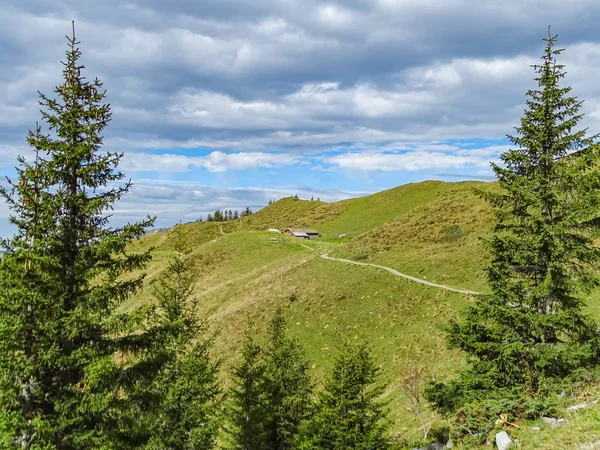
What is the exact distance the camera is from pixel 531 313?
1491cm

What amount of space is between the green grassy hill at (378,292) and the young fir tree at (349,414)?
63.6 inches

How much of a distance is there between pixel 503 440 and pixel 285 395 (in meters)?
15.3

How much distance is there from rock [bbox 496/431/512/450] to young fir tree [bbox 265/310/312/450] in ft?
46.9

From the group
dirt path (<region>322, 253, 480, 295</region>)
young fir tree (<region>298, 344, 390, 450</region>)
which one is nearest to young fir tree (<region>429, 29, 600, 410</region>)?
young fir tree (<region>298, 344, 390, 450</region>)

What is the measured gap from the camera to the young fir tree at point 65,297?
1098cm

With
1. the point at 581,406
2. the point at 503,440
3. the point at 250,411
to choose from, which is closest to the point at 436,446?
the point at 503,440

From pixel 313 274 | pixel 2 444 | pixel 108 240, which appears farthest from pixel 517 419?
pixel 313 274

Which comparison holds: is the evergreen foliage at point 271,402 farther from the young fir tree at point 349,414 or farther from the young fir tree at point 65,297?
the young fir tree at point 65,297

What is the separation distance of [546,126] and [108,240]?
591 inches

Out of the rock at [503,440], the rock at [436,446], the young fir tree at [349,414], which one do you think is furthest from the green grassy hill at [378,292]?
the rock at [436,446]

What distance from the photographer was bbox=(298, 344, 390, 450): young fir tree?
17578 mm

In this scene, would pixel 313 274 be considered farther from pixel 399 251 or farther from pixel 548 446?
pixel 548 446

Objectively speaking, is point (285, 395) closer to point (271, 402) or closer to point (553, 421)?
point (271, 402)

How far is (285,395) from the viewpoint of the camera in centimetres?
2362
